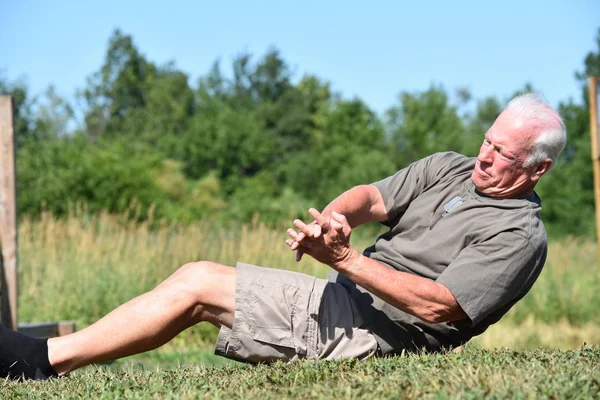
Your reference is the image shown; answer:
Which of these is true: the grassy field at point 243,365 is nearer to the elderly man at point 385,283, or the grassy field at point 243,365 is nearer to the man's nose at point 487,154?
the elderly man at point 385,283

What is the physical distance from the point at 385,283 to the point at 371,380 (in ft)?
Answer: 1.78

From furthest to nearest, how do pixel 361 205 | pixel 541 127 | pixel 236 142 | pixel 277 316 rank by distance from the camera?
pixel 236 142, pixel 361 205, pixel 541 127, pixel 277 316

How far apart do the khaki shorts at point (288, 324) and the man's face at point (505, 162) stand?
2.80 ft

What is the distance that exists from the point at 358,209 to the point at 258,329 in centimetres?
79

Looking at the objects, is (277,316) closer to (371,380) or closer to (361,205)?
(361,205)

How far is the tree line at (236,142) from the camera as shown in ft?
84.1

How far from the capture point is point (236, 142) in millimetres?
49562

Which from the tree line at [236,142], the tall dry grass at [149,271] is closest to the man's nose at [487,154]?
the tall dry grass at [149,271]

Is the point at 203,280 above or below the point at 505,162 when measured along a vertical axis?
below

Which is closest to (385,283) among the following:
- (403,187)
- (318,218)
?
(318,218)

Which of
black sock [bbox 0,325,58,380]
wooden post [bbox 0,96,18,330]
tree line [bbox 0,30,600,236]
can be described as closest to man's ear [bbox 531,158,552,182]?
black sock [bbox 0,325,58,380]

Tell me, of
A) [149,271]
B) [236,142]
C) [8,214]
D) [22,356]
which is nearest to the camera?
[22,356]

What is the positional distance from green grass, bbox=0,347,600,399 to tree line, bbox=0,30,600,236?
64.3 ft

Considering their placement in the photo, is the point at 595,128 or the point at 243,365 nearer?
the point at 243,365
